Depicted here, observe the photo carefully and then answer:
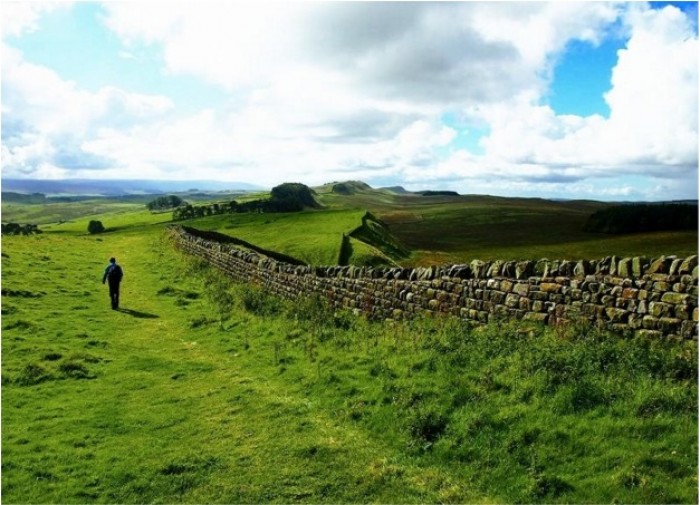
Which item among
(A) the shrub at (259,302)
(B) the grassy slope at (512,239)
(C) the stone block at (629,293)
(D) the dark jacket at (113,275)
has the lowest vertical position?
(B) the grassy slope at (512,239)

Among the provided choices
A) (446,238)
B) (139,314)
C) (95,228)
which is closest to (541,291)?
(139,314)

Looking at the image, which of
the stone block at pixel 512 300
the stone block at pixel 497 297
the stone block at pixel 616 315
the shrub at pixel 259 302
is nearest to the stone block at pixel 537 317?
the stone block at pixel 512 300

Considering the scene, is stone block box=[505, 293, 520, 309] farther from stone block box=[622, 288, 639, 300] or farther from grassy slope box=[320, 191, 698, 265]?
grassy slope box=[320, 191, 698, 265]

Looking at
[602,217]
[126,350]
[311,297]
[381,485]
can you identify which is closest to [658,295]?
[381,485]

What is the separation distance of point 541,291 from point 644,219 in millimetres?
120314

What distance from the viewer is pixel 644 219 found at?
115750 mm

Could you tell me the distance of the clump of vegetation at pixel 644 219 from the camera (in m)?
110

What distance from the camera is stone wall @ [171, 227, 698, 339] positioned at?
388 inches

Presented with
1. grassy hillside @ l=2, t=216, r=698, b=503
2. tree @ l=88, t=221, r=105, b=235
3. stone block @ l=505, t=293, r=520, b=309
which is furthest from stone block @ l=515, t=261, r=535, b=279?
tree @ l=88, t=221, r=105, b=235

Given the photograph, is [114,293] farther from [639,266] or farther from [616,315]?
[639,266]

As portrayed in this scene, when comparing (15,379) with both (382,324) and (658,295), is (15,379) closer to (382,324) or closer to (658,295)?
(382,324)

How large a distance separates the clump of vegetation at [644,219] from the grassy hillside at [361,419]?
377 feet

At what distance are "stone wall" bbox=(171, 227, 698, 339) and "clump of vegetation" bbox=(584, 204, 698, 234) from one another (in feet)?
365

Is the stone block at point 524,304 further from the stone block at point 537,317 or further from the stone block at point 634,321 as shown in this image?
the stone block at point 634,321
